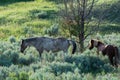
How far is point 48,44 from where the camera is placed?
17.4 meters

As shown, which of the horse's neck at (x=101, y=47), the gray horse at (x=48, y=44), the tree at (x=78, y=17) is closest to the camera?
the horse's neck at (x=101, y=47)

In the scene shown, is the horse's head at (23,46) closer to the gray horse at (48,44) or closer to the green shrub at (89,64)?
the gray horse at (48,44)

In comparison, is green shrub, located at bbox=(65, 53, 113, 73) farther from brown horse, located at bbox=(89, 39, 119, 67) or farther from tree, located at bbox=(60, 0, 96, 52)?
tree, located at bbox=(60, 0, 96, 52)

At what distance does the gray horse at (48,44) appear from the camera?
1720cm

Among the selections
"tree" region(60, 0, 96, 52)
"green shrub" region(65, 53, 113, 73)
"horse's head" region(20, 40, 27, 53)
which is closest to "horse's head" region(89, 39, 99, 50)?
"tree" region(60, 0, 96, 52)

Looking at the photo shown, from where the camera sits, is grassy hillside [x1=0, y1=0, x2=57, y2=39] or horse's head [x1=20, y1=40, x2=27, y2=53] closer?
horse's head [x1=20, y1=40, x2=27, y2=53]

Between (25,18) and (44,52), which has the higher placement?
(44,52)

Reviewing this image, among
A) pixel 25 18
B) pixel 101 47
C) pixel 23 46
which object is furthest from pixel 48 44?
pixel 25 18

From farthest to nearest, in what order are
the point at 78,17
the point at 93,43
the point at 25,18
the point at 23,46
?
the point at 25,18, the point at 78,17, the point at 23,46, the point at 93,43

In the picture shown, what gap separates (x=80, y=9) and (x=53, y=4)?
22.5m

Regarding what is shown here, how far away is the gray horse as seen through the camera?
1720cm

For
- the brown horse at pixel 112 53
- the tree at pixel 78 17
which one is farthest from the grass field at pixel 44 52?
the tree at pixel 78 17

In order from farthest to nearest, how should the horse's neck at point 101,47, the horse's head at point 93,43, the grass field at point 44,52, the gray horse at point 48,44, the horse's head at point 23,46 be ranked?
the horse's head at point 23,46, the gray horse at point 48,44, the horse's head at point 93,43, the horse's neck at point 101,47, the grass field at point 44,52

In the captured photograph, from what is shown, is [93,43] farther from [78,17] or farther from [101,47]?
[78,17]
